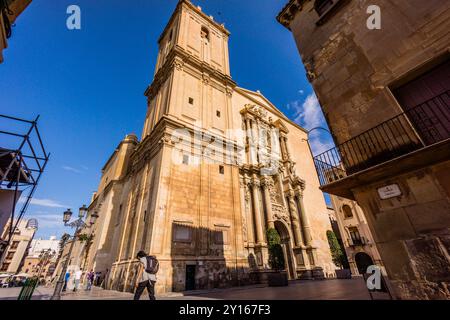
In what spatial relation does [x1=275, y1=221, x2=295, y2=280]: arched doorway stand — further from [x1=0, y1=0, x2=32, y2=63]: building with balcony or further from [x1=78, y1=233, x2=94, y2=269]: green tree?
[x1=78, y1=233, x2=94, y2=269]: green tree

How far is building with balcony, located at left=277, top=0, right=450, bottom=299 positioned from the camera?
11.6ft

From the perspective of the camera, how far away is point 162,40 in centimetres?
2225

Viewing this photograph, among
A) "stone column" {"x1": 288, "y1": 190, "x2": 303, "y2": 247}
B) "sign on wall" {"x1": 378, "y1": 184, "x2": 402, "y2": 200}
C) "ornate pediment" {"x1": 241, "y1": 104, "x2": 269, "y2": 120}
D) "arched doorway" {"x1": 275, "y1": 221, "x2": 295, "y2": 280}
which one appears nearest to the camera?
"sign on wall" {"x1": 378, "y1": 184, "x2": 402, "y2": 200}

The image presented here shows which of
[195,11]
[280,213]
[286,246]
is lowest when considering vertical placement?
[286,246]

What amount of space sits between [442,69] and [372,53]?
1564 millimetres

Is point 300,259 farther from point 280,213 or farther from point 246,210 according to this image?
point 246,210

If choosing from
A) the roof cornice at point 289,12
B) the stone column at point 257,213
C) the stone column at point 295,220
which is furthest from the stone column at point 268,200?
the roof cornice at point 289,12

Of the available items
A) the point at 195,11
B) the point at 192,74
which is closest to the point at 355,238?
the point at 192,74

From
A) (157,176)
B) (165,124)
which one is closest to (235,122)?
(165,124)

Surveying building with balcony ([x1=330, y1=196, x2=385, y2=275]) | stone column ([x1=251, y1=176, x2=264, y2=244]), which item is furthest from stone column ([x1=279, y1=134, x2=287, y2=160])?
building with balcony ([x1=330, y1=196, x2=385, y2=275])

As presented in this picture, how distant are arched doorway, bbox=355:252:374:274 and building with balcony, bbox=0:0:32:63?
3119 cm

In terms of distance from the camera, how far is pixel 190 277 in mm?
10062

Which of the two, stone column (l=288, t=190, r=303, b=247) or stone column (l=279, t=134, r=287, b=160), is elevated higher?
stone column (l=279, t=134, r=287, b=160)

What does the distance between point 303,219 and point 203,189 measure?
10420 millimetres
